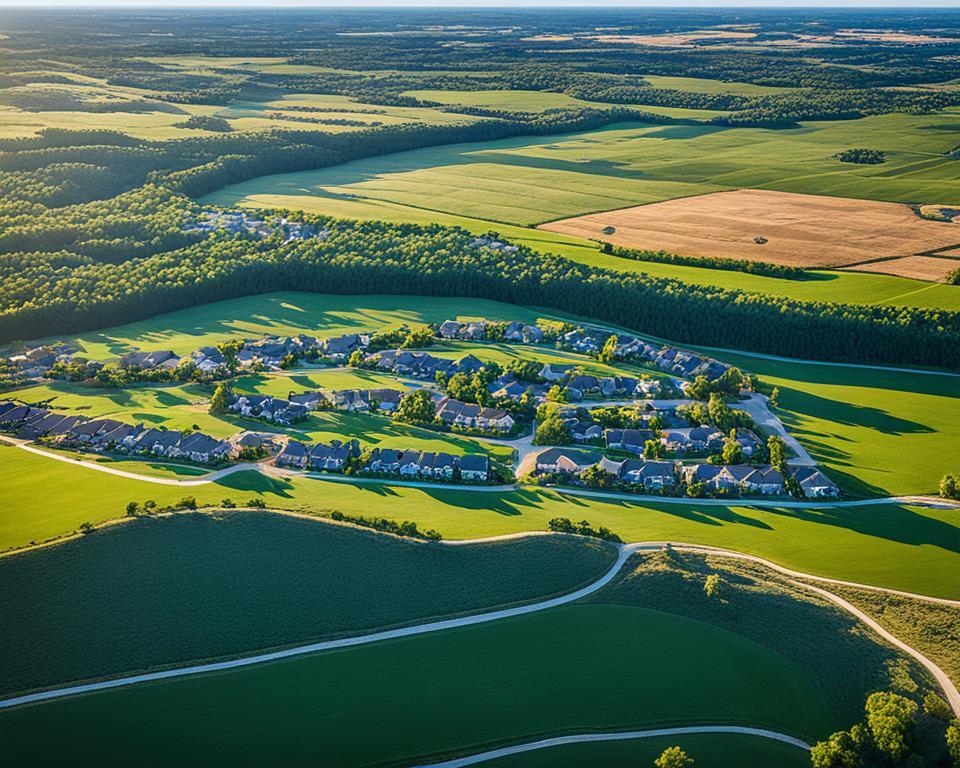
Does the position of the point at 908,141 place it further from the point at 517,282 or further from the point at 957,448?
the point at 957,448

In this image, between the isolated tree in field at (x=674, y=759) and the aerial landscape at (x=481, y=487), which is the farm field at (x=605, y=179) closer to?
the aerial landscape at (x=481, y=487)

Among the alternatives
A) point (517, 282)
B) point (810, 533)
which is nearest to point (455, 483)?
point (810, 533)

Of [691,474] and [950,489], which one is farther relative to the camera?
[691,474]

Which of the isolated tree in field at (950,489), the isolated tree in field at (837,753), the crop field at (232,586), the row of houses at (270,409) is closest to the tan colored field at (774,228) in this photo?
the isolated tree in field at (950,489)

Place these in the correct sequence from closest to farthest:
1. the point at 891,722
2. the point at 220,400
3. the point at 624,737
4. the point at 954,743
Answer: the point at 954,743 → the point at 891,722 → the point at 624,737 → the point at 220,400

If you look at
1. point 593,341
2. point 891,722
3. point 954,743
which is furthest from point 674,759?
point 593,341

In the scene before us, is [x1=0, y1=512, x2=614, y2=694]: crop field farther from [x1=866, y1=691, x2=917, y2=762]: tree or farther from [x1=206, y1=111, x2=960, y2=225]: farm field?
[x1=206, y1=111, x2=960, y2=225]: farm field

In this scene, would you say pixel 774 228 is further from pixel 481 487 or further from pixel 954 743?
pixel 954 743
